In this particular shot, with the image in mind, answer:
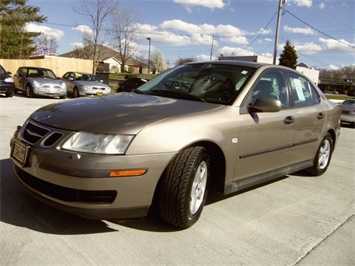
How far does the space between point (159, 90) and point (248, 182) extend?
145 centimetres

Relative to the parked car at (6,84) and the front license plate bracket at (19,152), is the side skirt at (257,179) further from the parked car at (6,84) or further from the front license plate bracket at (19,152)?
the parked car at (6,84)

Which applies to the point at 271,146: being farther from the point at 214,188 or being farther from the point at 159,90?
the point at 159,90

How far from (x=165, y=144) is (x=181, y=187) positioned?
0.38 m

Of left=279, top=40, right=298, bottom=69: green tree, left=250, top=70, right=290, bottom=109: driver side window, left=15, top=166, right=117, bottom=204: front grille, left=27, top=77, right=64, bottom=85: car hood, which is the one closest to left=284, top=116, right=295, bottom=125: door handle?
left=250, top=70, right=290, bottom=109: driver side window

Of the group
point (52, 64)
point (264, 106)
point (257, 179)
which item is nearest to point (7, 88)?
point (52, 64)

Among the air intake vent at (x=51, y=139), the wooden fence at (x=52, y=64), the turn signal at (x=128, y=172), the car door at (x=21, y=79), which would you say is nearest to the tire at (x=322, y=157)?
the turn signal at (x=128, y=172)

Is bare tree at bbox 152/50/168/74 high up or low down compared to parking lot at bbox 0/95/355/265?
up

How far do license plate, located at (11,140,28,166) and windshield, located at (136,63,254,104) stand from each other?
155cm

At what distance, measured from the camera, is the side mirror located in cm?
350

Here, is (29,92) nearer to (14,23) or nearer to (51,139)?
(51,139)

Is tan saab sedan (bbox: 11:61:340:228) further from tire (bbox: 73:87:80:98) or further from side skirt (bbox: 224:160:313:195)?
tire (bbox: 73:87:80:98)

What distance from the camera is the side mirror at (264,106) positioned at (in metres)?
3.50

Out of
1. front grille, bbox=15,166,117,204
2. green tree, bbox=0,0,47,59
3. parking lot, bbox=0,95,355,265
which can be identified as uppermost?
green tree, bbox=0,0,47,59

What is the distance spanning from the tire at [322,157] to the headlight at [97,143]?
11.5 feet
